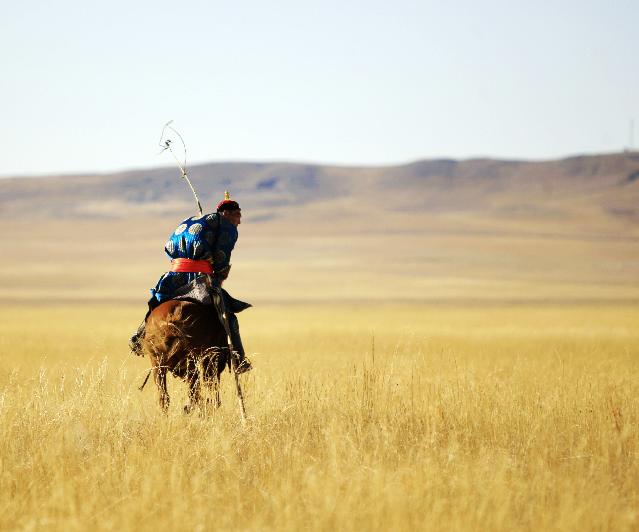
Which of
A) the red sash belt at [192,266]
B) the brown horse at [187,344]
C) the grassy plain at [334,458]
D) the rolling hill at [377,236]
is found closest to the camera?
the grassy plain at [334,458]

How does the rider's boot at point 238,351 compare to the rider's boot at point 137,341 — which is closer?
the rider's boot at point 238,351

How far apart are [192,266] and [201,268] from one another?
7cm

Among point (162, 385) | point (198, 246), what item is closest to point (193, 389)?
point (162, 385)

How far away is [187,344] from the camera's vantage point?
7559 mm

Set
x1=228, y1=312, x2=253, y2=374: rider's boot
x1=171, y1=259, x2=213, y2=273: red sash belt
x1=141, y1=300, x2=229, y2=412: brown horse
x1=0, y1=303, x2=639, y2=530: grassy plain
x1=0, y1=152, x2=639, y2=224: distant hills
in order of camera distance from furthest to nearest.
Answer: x1=0, y1=152, x2=639, y2=224: distant hills, x1=171, y1=259, x2=213, y2=273: red sash belt, x1=228, y1=312, x2=253, y2=374: rider's boot, x1=141, y1=300, x2=229, y2=412: brown horse, x1=0, y1=303, x2=639, y2=530: grassy plain

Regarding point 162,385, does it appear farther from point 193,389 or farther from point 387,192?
point 387,192

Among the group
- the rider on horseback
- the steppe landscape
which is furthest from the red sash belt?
the steppe landscape

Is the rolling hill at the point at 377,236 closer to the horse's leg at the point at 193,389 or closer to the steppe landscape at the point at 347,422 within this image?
the steppe landscape at the point at 347,422

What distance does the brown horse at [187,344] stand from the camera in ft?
24.8

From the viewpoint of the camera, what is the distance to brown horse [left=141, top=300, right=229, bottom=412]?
756 cm

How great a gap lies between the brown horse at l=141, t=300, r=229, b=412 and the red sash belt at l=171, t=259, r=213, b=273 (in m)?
0.26

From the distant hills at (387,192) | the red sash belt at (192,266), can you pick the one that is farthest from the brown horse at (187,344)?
the distant hills at (387,192)

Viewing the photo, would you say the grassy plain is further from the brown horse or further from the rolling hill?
the rolling hill

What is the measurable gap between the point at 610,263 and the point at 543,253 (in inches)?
336
